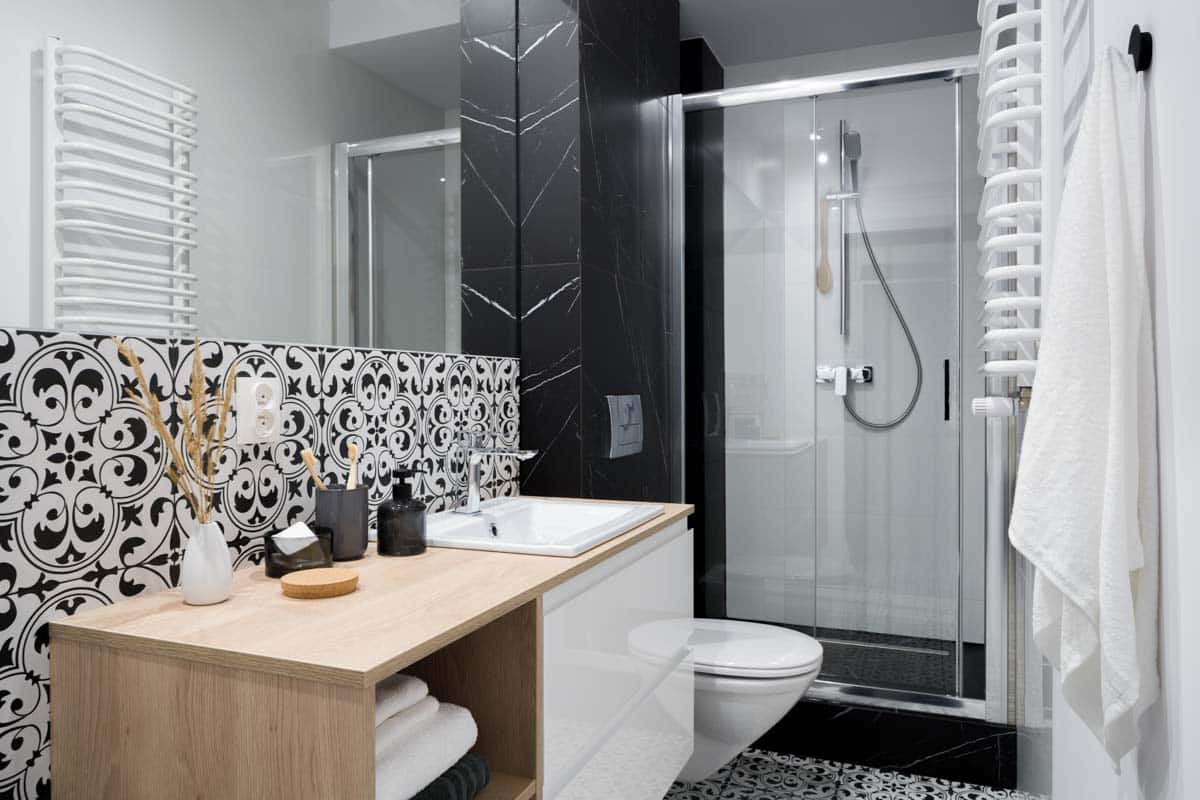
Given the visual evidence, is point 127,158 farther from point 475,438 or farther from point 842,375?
point 842,375

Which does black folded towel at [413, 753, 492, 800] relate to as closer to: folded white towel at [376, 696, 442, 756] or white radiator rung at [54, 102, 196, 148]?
folded white towel at [376, 696, 442, 756]

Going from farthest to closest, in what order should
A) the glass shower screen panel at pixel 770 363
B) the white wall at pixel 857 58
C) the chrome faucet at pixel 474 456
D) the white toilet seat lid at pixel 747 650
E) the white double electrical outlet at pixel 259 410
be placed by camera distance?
the white wall at pixel 857 58
the glass shower screen panel at pixel 770 363
the white toilet seat lid at pixel 747 650
the chrome faucet at pixel 474 456
the white double electrical outlet at pixel 259 410

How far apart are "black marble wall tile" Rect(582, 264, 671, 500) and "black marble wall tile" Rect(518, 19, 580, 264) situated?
13 cm

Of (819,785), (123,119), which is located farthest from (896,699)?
(123,119)

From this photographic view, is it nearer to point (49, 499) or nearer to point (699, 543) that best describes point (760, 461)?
point (699, 543)

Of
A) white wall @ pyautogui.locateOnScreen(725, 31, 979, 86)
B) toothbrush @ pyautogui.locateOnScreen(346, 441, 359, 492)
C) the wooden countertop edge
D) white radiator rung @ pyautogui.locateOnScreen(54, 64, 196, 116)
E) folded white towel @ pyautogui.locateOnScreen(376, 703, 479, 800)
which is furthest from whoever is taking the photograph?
white wall @ pyautogui.locateOnScreen(725, 31, 979, 86)

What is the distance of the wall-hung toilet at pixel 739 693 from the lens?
2.06m

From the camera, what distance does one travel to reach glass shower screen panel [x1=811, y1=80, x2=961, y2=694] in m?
2.56

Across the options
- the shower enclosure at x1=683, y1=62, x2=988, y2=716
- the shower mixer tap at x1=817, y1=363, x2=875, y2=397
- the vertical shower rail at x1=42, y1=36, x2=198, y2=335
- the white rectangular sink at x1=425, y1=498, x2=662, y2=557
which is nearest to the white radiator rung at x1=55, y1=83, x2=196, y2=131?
the vertical shower rail at x1=42, y1=36, x2=198, y2=335

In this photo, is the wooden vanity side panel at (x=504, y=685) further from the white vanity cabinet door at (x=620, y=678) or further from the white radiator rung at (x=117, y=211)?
the white radiator rung at (x=117, y=211)

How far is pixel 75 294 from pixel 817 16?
2.75 meters


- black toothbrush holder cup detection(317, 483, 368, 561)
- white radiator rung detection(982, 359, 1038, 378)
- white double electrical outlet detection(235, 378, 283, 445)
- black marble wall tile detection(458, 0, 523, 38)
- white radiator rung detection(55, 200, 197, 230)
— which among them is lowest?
black toothbrush holder cup detection(317, 483, 368, 561)

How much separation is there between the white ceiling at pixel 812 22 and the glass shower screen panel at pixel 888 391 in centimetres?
54

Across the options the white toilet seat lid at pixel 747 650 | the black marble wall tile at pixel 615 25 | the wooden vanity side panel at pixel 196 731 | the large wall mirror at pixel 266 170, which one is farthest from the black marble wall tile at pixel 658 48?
the wooden vanity side panel at pixel 196 731
